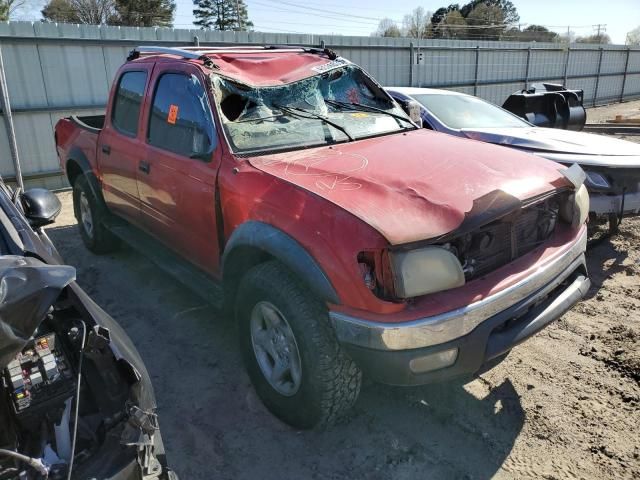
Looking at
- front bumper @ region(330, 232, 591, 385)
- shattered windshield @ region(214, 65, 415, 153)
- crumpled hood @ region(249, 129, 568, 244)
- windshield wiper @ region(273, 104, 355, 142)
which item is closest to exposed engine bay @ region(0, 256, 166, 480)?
front bumper @ region(330, 232, 591, 385)

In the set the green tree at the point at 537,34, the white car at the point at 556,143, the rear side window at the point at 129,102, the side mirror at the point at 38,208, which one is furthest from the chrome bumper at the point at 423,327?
the green tree at the point at 537,34

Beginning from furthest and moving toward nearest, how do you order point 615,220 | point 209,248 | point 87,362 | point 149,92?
1. point 615,220
2. point 149,92
3. point 209,248
4. point 87,362

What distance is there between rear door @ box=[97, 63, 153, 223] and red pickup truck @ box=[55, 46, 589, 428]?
4 cm

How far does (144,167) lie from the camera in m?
4.06

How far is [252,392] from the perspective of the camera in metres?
3.28

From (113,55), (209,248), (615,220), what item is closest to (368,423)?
(209,248)

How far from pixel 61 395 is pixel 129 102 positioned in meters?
3.27

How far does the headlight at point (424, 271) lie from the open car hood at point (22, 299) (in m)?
1.36

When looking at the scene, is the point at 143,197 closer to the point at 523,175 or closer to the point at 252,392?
the point at 252,392

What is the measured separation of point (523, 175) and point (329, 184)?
119 centimetres

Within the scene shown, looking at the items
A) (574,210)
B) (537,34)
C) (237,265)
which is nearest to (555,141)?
(574,210)

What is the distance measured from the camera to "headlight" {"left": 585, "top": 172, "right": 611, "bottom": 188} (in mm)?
4910

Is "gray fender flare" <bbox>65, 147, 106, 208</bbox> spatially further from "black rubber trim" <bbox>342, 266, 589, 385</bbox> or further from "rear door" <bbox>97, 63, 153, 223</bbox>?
"black rubber trim" <bbox>342, 266, 589, 385</bbox>

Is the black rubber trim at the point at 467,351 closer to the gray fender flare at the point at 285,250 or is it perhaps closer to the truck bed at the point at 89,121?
the gray fender flare at the point at 285,250
